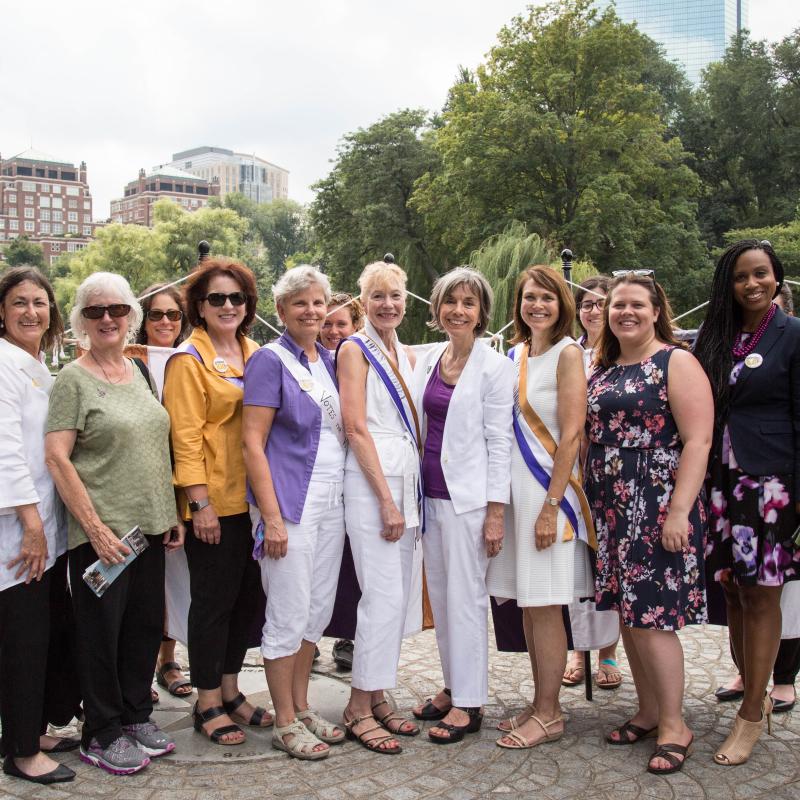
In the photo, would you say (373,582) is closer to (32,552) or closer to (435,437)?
(435,437)

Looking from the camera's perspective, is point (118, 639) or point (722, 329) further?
point (722, 329)

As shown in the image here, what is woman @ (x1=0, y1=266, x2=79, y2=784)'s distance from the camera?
138 inches

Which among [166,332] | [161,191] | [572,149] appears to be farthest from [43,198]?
[166,332]

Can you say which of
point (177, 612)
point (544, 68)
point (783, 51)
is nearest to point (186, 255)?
point (544, 68)

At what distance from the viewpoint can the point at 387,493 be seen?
389 cm

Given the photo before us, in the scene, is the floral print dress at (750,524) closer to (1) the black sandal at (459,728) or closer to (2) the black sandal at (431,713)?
(1) the black sandal at (459,728)

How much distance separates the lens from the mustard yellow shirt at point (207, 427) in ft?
12.7

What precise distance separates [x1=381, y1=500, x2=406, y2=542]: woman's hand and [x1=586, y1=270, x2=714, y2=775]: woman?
0.93m

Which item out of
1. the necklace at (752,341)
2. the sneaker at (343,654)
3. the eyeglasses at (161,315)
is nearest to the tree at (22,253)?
the eyeglasses at (161,315)

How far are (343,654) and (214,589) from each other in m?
1.47

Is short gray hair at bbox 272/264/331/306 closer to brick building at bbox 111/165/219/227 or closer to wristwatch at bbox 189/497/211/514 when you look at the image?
wristwatch at bbox 189/497/211/514

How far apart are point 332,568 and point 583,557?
1.21 meters

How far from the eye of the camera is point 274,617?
12.8 feet

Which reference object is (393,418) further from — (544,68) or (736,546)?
(544,68)
